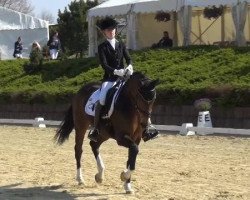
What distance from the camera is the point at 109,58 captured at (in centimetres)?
977

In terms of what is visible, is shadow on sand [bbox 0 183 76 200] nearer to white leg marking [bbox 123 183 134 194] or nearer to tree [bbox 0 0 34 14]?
white leg marking [bbox 123 183 134 194]

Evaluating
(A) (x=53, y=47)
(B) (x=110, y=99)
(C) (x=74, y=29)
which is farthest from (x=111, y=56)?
(C) (x=74, y=29)

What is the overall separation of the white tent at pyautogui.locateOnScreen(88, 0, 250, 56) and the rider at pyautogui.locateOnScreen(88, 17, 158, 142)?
15621 millimetres

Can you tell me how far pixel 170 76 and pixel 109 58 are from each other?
510 inches

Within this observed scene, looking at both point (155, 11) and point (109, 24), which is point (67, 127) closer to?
point (109, 24)

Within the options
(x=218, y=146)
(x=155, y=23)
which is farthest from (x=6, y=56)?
(x=218, y=146)

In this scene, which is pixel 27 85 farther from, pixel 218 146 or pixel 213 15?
pixel 218 146

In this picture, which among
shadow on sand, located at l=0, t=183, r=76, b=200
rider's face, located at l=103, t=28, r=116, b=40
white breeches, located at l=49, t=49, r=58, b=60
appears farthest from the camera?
white breeches, located at l=49, t=49, r=58, b=60

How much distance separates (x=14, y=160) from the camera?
12.9 meters

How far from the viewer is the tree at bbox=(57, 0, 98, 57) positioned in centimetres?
4141

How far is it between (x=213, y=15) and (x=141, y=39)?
145 inches

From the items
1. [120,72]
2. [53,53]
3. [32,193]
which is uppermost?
[53,53]

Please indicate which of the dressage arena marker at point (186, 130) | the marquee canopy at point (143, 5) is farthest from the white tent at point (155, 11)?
the dressage arena marker at point (186, 130)

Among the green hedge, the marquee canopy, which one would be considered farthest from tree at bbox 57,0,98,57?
the marquee canopy
